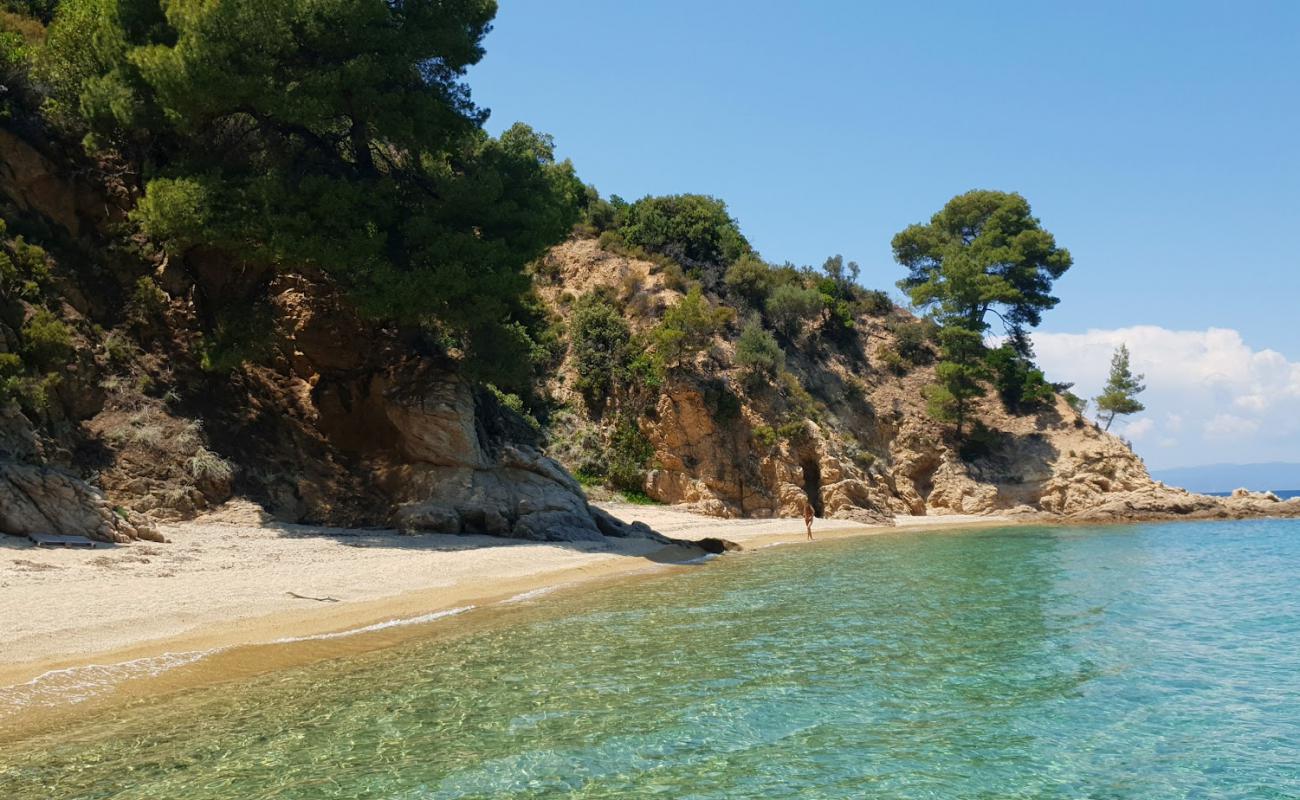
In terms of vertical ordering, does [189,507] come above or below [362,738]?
above

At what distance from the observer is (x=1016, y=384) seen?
5231 cm

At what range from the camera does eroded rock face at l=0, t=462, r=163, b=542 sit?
14.7m

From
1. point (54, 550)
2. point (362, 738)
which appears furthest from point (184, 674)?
point (54, 550)

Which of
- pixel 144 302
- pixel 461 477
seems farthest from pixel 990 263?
pixel 144 302

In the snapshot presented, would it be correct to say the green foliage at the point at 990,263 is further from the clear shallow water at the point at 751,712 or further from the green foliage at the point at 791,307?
the clear shallow water at the point at 751,712

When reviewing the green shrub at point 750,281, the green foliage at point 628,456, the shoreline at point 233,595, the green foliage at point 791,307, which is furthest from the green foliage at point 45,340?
the green foliage at point 791,307

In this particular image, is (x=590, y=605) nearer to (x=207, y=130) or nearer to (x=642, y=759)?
(x=642, y=759)

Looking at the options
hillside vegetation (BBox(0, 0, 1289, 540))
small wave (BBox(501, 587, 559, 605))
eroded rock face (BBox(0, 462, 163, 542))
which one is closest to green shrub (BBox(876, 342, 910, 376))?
hillside vegetation (BBox(0, 0, 1289, 540))

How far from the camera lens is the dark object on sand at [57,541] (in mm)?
14406

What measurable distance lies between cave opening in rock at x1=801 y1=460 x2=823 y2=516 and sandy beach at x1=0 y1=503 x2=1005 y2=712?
713 inches

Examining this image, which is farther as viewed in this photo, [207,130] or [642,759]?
[207,130]

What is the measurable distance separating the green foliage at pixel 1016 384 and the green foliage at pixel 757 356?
55.5 feet

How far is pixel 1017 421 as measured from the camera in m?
51.5

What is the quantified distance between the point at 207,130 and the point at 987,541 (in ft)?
89.9
